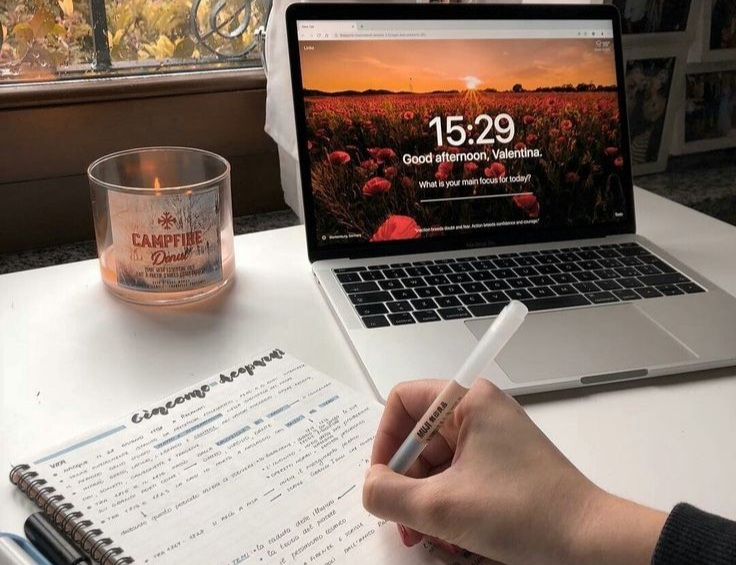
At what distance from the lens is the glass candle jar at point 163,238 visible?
623 millimetres

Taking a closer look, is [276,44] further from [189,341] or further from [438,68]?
[189,341]

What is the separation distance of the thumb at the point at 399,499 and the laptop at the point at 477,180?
219 millimetres

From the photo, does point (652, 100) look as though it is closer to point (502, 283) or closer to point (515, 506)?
point (502, 283)

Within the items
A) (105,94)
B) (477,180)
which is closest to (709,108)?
(477,180)

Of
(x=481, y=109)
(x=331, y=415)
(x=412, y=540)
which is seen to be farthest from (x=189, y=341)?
(x=481, y=109)

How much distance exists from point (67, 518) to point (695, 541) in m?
0.32

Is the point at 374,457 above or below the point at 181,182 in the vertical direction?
below

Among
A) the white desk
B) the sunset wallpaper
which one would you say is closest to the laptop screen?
the sunset wallpaper

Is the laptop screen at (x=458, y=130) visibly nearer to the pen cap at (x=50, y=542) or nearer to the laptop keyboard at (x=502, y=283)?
the laptop keyboard at (x=502, y=283)

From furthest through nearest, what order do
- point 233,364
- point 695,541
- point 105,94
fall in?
1. point 105,94
2. point 233,364
3. point 695,541

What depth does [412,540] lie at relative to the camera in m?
0.40

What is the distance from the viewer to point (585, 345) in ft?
1.95

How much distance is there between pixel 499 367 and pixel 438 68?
340mm

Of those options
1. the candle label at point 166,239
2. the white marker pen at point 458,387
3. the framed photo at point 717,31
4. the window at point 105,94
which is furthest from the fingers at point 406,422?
the framed photo at point 717,31
